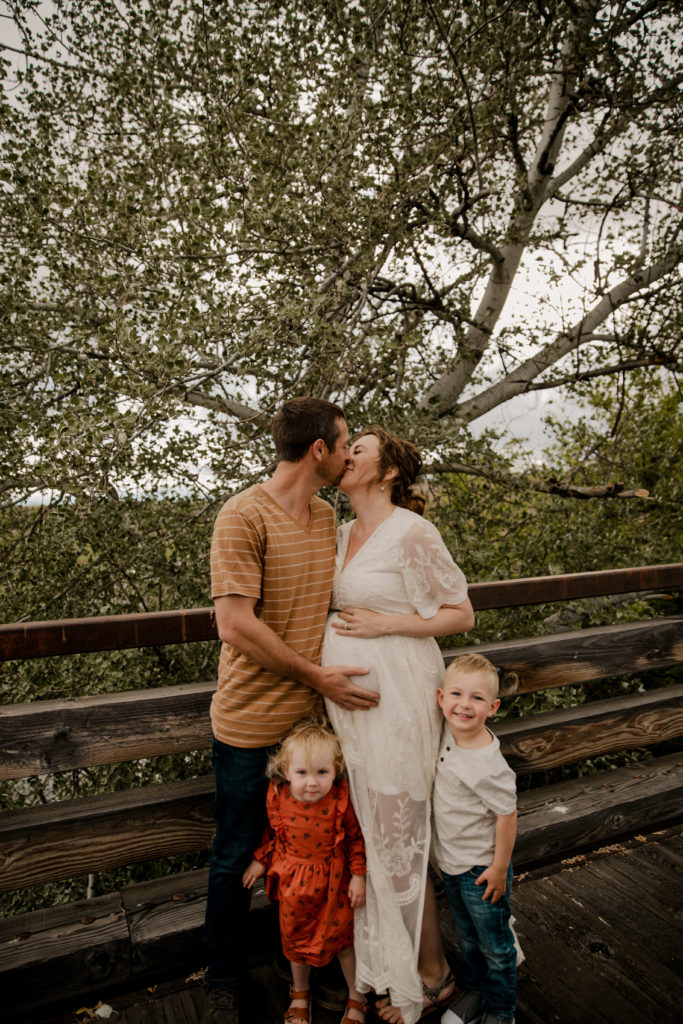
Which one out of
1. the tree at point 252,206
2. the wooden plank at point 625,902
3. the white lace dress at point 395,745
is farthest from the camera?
the tree at point 252,206

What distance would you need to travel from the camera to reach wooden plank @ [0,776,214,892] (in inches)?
82.4

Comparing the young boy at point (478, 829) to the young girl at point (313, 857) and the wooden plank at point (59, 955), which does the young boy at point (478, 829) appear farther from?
the wooden plank at point (59, 955)

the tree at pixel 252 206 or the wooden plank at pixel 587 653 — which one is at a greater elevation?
the tree at pixel 252 206

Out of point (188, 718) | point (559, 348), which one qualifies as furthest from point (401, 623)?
point (559, 348)

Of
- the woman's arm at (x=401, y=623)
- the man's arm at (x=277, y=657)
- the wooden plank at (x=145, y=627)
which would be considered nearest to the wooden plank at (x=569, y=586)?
Result: the wooden plank at (x=145, y=627)

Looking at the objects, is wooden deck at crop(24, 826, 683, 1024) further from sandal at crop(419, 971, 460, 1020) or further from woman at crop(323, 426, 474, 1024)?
woman at crop(323, 426, 474, 1024)

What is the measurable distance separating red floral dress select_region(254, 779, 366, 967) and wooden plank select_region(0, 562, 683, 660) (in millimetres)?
615

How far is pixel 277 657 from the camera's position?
6.28 feet

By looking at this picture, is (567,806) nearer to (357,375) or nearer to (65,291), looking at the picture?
(357,375)

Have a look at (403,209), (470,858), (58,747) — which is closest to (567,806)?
(470,858)

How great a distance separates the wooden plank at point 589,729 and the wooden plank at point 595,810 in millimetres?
157

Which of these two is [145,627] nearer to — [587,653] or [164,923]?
[164,923]

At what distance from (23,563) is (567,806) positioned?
3.34m

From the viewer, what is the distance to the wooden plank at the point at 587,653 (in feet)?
9.29
